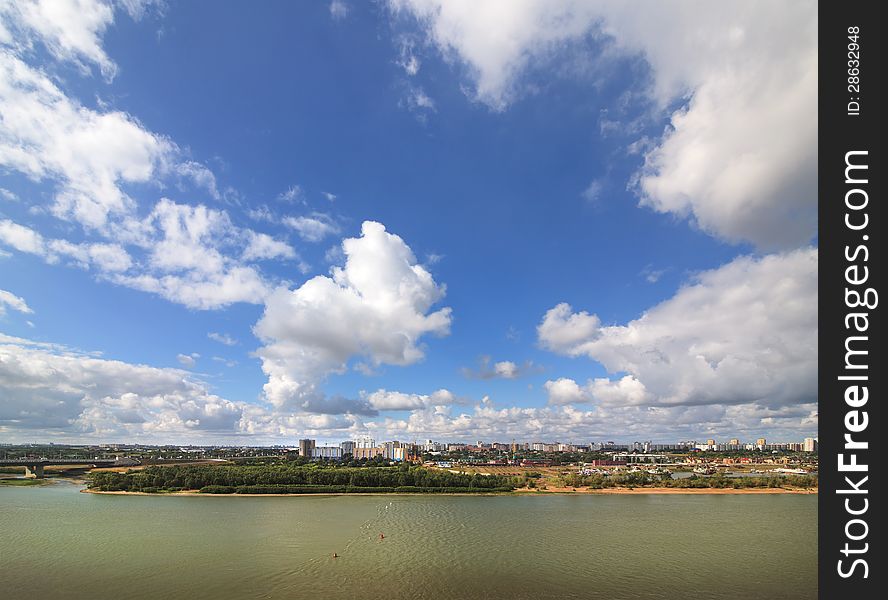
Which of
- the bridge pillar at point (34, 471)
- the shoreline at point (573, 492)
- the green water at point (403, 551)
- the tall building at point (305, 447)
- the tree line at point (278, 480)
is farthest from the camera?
the tall building at point (305, 447)

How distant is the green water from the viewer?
21719 mm

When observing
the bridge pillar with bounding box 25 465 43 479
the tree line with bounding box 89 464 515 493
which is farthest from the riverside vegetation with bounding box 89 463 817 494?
the bridge pillar with bounding box 25 465 43 479

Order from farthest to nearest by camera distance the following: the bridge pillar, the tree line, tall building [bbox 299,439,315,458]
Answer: tall building [bbox 299,439,315,458] → the bridge pillar → the tree line

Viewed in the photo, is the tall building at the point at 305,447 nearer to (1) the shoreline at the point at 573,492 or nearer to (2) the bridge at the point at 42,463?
(2) the bridge at the point at 42,463

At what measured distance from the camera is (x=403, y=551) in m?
28.6

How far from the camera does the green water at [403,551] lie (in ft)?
71.3

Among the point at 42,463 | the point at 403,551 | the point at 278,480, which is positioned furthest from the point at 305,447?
the point at 403,551

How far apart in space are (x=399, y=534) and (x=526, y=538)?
342 inches

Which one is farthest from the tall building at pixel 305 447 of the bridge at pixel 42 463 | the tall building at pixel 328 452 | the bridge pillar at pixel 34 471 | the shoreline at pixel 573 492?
the shoreline at pixel 573 492

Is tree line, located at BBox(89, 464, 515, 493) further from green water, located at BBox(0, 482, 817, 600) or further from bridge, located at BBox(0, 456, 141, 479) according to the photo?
bridge, located at BBox(0, 456, 141, 479)
